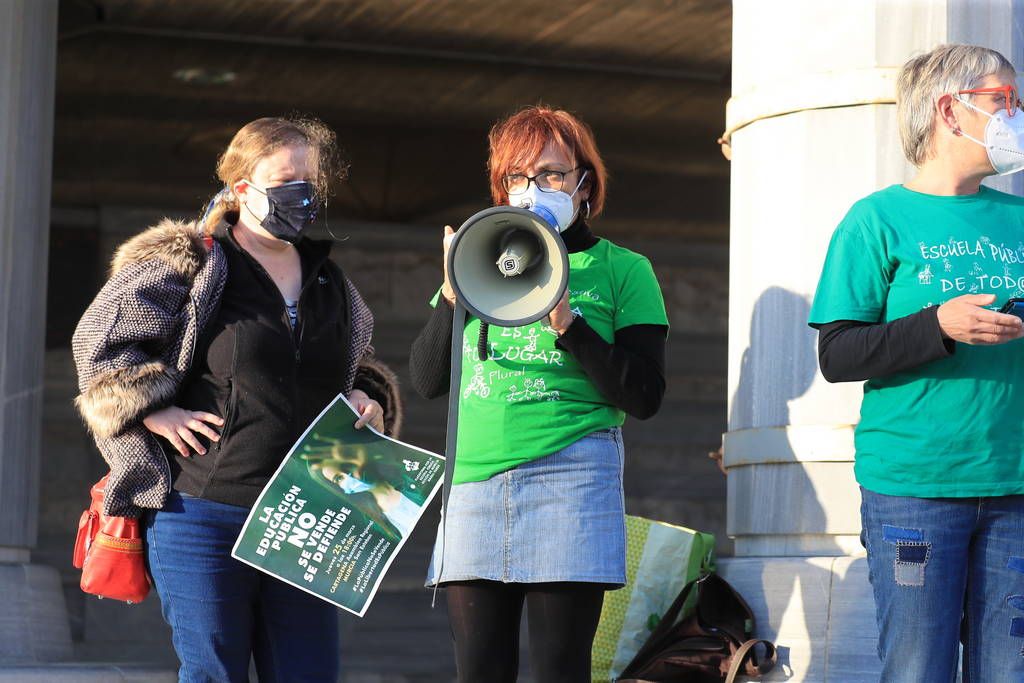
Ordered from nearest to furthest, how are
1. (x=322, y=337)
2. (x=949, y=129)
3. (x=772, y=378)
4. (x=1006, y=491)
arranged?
(x=1006, y=491), (x=949, y=129), (x=322, y=337), (x=772, y=378)

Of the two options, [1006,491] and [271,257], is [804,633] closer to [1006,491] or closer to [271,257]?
[1006,491]

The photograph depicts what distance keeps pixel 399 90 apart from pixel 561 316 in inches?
308

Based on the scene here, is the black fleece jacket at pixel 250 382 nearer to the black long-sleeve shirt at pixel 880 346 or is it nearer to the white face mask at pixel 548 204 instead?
the white face mask at pixel 548 204

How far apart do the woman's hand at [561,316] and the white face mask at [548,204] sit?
22 centimetres

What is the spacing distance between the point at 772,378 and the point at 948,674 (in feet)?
5.73

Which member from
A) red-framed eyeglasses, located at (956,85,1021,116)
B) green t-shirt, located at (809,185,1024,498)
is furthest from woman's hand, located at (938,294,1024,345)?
red-framed eyeglasses, located at (956,85,1021,116)

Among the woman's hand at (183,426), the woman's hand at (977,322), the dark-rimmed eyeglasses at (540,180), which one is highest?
the dark-rimmed eyeglasses at (540,180)

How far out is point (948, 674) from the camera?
3084mm

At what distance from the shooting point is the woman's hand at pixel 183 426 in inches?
142

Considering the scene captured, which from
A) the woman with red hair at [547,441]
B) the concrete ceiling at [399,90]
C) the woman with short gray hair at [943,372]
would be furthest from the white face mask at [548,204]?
the concrete ceiling at [399,90]

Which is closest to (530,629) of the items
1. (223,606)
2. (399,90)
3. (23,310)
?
(223,606)

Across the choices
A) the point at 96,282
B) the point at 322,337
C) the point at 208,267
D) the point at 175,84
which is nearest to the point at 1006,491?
the point at 322,337

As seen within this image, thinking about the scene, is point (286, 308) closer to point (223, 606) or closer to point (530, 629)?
point (223, 606)

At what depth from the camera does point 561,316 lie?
3.27 m
